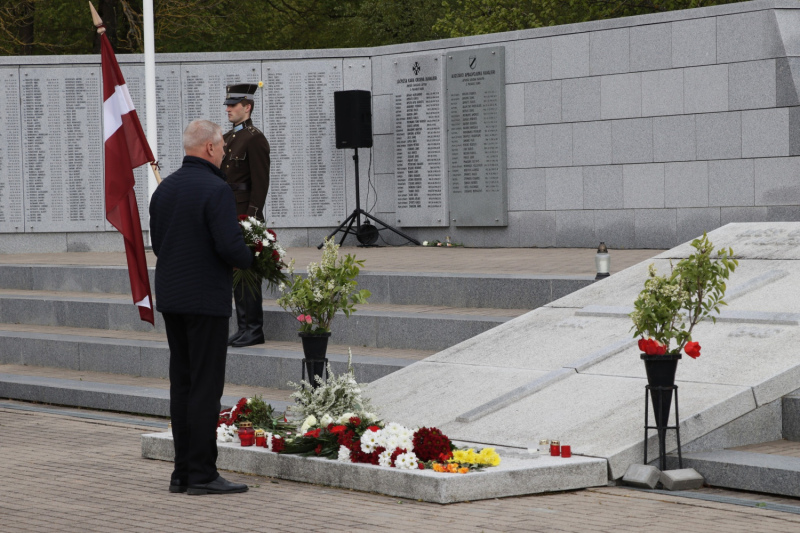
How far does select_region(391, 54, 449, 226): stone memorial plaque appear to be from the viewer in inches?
587

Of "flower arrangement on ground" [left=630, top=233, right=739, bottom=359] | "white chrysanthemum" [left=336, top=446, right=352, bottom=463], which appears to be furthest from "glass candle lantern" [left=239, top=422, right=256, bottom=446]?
"flower arrangement on ground" [left=630, top=233, right=739, bottom=359]

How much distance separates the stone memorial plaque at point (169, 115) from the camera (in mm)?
15953

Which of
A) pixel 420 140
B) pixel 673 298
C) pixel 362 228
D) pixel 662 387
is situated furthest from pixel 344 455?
pixel 420 140

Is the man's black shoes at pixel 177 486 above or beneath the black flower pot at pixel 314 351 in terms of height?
beneath

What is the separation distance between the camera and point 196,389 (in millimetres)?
6262

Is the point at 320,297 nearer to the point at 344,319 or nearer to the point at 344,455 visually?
the point at 344,455

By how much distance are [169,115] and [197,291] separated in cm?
1018

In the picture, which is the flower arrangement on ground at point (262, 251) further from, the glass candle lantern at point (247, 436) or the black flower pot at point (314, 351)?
the glass candle lantern at point (247, 436)

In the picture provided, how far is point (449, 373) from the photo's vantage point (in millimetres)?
8109

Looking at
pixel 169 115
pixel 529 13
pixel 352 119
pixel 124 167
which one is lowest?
pixel 124 167

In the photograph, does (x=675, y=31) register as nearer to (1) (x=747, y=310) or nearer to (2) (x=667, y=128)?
(2) (x=667, y=128)

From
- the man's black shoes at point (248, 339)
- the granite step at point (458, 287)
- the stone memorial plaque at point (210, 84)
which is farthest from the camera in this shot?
the stone memorial plaque at point (210, 84)

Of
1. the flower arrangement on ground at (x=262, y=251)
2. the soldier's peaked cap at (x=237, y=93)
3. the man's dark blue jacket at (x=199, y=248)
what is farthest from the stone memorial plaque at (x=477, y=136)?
the man's dark blue jacket at (x=199, y=248)

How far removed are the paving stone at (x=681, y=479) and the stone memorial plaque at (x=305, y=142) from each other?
32.3 ft
